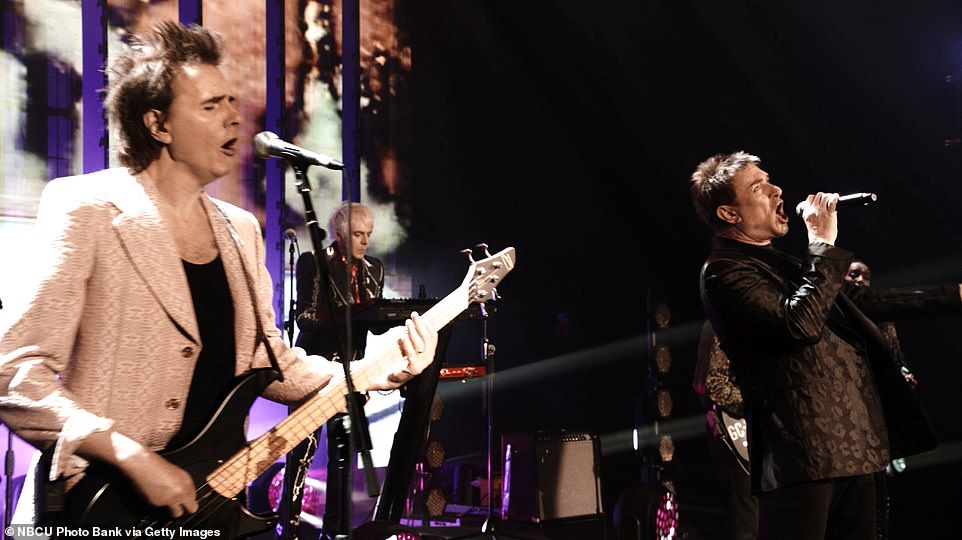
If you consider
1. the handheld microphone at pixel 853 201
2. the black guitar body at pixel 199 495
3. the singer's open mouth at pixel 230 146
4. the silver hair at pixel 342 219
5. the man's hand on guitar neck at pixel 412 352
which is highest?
the silver hair at pixel 342 219

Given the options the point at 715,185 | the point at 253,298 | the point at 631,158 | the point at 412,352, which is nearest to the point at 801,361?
the point at 715,185

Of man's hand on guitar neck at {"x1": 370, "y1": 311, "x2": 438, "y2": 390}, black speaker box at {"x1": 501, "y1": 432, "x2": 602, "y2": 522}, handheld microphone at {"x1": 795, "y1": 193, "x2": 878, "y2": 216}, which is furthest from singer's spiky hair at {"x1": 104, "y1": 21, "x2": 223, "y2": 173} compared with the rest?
black speaker box at {"x1": 501, "y1": 432, "x2": 602, "y2": 522}

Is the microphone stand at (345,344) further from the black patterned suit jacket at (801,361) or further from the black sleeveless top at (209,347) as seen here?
the black patterned suit jacket at (801,361)

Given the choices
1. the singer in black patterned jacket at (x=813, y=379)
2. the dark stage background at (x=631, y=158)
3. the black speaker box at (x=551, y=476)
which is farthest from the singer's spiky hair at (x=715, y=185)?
the dark stage background at (x=631, y=158)

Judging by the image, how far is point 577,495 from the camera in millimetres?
5516

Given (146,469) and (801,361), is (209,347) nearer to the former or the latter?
(146,469)

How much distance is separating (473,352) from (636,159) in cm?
237

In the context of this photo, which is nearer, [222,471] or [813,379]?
[222,471]

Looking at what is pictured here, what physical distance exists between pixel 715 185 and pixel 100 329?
2.13 meters

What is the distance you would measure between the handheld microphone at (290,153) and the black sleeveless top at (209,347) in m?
0.30

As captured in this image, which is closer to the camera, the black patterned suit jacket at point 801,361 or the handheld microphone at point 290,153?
the handheld microphone at point 290,153

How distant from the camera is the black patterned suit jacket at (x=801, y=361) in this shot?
2652mm

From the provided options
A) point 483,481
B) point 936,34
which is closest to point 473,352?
point 483,481

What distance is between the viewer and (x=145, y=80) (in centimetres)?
216
